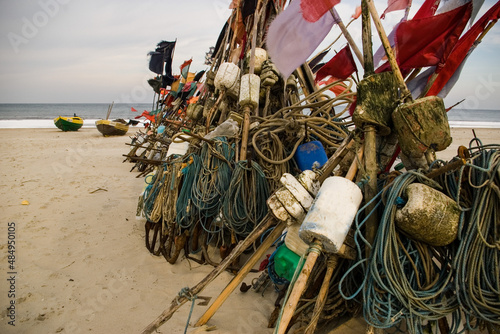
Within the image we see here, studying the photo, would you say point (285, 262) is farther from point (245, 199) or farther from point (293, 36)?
point (293, 36)

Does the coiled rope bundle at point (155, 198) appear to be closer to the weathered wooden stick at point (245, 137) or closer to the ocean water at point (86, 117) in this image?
the weathered wooden stick at point (245, 137)

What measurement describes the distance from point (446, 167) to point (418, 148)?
0.77 feet

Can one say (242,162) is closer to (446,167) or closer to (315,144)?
(315,144)

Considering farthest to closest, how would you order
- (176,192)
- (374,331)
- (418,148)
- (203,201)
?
(176,192) → (203,201) → (418,148) → (374,331)

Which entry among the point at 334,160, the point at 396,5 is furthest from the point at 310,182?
the point at 396,5

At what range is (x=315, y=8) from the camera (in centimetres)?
219

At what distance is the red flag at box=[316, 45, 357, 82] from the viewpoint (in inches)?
119

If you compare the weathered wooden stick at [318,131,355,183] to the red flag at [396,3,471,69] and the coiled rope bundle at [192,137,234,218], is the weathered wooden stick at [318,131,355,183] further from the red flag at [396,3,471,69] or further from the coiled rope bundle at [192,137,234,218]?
the coiled rope bundle at [192,137,234,218]

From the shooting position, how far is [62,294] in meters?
2.55

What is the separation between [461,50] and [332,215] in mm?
1698

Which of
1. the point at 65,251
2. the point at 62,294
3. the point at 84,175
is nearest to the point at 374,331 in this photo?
the point at 62,294

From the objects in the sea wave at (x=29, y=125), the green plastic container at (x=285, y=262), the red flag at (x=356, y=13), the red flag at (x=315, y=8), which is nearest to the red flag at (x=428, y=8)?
the red flag at (x=315, y=8)

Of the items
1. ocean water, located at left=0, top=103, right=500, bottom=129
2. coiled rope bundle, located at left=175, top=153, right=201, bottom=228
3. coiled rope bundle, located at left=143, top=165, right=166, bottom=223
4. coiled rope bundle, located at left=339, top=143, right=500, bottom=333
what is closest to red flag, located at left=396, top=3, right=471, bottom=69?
coiled rope bundle, located at left=339, top=143, right=500, bottom=333

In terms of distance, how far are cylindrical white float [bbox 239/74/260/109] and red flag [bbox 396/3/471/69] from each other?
1680 mm
